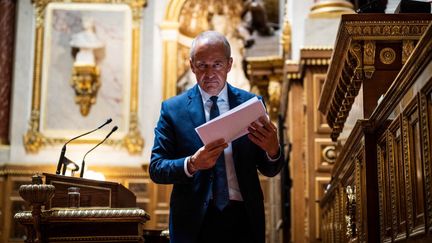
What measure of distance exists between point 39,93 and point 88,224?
902cm

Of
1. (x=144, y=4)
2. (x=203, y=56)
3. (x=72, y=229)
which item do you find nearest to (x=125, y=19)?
(x=144, y=4)

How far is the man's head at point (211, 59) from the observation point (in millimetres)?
3107

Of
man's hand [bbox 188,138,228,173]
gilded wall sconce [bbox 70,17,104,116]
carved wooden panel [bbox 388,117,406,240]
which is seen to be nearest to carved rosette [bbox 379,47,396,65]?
carved wooden panel [bbox 388,117,406,240]

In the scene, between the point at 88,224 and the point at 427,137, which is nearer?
the point at 427,137

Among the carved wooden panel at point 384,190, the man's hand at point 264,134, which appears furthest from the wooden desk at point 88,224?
the man's hand at point 264,134

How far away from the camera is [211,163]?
2943 mm

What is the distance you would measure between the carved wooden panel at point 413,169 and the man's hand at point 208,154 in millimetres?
760

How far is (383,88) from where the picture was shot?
472cm

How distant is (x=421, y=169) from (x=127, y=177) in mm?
10837

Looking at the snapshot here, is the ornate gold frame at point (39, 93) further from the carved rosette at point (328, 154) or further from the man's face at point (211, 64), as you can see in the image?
the man's face at point (211, 64)

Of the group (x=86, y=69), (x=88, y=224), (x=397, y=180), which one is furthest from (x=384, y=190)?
(x=86, y=69)

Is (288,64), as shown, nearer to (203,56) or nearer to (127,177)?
(127,177)

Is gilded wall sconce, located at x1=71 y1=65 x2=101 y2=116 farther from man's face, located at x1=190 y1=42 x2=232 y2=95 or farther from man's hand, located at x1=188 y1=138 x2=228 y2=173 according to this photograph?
man's hand, located at x1=188 y1=138 x2=228 y2=173

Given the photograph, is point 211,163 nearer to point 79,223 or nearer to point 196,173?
point 196,173
